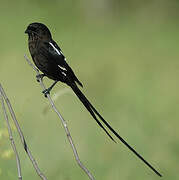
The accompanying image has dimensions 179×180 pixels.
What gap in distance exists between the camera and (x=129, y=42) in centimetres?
1137

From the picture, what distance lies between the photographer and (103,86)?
6930mm

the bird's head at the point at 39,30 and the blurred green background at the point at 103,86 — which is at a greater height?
the bird's head at the point at 39,30

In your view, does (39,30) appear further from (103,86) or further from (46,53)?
(103,86)

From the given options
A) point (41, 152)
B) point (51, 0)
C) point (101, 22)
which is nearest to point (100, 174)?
point (41, 152)

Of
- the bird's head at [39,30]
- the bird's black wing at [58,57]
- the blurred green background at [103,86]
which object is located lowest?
the blurred green background at [103,86]

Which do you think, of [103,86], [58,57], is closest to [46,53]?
[58,57]

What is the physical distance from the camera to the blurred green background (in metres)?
4.49

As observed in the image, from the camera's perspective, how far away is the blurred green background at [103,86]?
449cm

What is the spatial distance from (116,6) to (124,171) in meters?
9.16

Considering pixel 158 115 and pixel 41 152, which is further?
pixel 158 115

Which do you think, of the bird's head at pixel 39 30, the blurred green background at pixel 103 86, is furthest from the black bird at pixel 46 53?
the blurred green background at pixel 103 86

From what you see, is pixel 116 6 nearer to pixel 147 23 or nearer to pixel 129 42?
pixel 147 23

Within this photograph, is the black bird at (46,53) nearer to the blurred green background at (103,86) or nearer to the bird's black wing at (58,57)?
the bird's black wing at (58,57)

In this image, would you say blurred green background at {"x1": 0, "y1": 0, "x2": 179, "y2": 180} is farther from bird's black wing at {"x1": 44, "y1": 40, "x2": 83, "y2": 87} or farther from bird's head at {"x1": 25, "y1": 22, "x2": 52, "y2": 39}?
bird's head at {"x1": 25, "y1": 22, "x2": 52, "y2": 39}
